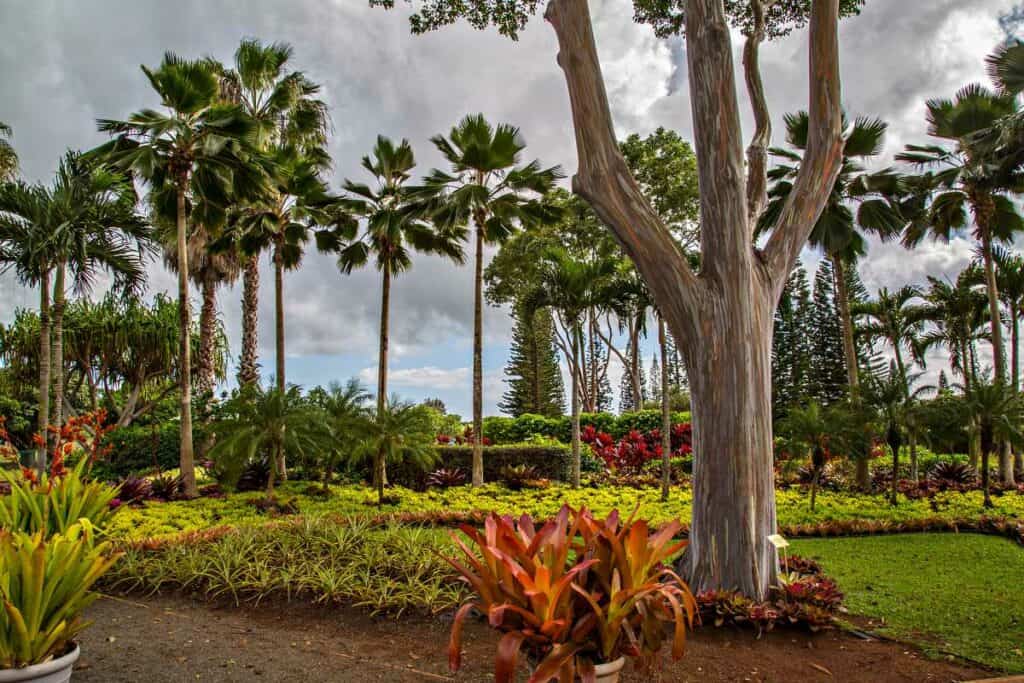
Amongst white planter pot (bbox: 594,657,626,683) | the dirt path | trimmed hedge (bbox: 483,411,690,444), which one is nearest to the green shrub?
trimmed hedge (bbox: 483,411,690,444)

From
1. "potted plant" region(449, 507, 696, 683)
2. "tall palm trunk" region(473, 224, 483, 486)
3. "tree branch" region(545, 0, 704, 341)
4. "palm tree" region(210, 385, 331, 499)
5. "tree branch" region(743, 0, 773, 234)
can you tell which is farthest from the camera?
"tall palm trunk" region(473, 224, 483, 486)

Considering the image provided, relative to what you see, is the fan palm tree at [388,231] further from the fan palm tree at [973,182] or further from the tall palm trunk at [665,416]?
the fan palm tree at [973,182]

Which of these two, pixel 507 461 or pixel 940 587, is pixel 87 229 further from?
pixel 940 587

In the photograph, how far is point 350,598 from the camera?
5.07m

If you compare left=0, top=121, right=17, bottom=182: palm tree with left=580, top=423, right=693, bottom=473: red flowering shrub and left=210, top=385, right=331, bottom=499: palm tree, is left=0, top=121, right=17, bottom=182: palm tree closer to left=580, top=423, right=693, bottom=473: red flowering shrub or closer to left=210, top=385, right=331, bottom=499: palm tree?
left=210, top=385, right=331, bottom=499: palm tree

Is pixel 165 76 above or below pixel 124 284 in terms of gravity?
above

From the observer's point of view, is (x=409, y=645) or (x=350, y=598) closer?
(x=409, y=645)

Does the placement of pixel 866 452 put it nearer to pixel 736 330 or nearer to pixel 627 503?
pixel 627 503

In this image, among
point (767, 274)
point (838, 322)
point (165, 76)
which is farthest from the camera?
point (838, 322)

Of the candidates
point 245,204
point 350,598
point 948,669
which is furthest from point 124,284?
point 948,669

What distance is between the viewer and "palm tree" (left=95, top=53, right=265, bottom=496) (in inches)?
416

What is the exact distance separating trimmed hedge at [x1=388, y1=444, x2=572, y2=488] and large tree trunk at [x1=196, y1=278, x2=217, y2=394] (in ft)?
18.4

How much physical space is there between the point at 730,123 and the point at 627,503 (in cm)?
→ 751

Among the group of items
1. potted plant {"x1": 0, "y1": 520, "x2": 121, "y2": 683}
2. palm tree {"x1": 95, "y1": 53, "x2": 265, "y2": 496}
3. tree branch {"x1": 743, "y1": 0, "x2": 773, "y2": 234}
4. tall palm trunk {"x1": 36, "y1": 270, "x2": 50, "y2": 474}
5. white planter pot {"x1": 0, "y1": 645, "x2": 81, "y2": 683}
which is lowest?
A: white planter pot {"x1": 0, "y1": 645, "x2": 81, "y2": 683}
